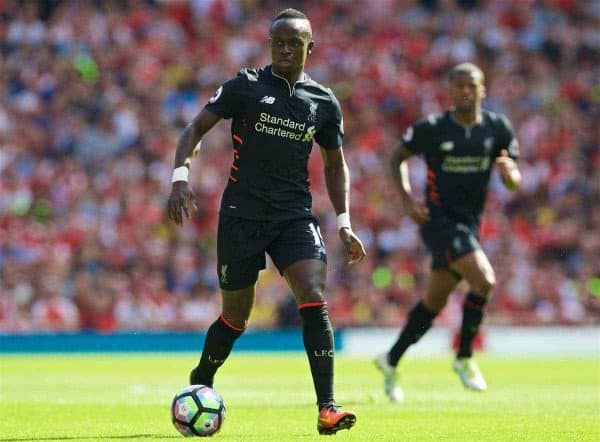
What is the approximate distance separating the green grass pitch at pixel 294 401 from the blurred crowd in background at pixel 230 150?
11.0ft

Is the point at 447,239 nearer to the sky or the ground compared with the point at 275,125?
nearer to the ground

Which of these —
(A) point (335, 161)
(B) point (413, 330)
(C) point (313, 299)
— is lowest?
(B) point (413, 330)

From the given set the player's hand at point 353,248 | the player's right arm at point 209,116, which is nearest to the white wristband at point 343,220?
the player's hand at point 353,248

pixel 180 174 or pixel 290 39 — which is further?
pixel 290 39

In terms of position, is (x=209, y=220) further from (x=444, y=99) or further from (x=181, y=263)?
(x=444, y=99)

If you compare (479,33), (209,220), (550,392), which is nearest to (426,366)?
(550,392)

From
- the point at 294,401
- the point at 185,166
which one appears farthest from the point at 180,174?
the point at 294,401

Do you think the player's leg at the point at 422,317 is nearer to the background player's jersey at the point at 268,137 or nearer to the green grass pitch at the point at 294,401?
the green grass pitch at the point at 294,401

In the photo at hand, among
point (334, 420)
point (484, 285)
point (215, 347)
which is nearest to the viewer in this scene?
point (334, 420)

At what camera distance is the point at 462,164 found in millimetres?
12773

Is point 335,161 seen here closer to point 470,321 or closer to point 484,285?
point 484,285

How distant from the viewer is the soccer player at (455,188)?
1246cm

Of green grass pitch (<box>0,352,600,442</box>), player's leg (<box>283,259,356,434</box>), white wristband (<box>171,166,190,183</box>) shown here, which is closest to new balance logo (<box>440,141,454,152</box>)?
green grass pitch (<box>0,352,600,442</box>)

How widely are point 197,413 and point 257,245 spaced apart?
1179mm
